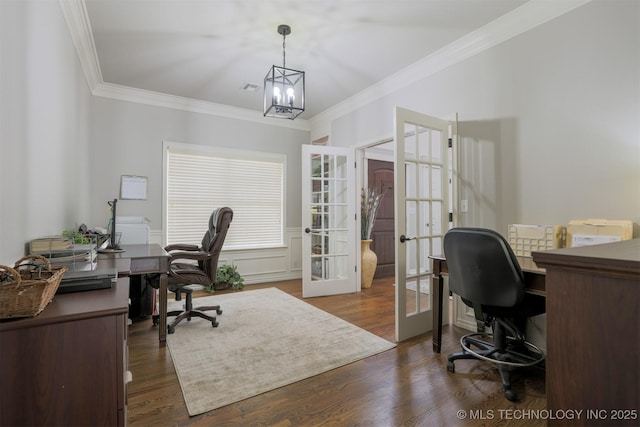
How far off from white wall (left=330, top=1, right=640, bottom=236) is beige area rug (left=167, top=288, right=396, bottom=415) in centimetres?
160

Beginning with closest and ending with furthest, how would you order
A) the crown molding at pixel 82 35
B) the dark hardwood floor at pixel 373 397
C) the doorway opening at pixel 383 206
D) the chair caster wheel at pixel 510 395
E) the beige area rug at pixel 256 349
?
the dark hardwood floor at pixel 373 397
the chair caster wheel at pixel 510 395
the beige area rug at pixel 256 349
the crown molding at pixel 82 35
the doorway opening at pixel 383 206

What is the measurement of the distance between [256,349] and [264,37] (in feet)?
8.77

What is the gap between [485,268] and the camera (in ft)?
5.95

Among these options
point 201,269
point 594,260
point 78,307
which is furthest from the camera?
point 201,269

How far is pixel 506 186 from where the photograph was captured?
2.53 m

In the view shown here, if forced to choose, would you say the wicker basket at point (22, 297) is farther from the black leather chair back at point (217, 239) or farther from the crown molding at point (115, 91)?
the crown molding at point (115, 91)

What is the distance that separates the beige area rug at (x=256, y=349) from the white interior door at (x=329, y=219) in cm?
72

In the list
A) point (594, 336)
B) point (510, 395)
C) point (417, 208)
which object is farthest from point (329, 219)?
point (594, 336)

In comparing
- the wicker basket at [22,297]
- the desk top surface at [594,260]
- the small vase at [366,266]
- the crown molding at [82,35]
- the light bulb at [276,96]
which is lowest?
the small vase at [366,266]

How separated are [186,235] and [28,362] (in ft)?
11.9

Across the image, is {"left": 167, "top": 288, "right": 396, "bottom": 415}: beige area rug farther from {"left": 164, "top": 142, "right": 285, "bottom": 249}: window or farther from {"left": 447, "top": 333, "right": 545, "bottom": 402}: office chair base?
{"left": 164, "top": 142, "right": 285, "bottom": 249}: window

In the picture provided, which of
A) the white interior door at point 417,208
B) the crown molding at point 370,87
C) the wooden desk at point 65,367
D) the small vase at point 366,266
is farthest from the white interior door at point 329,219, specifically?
the wooden desk at point 65,367

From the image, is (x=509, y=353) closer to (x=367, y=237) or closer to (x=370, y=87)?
(x=367, y=237)

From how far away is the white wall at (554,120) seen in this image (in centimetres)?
194
